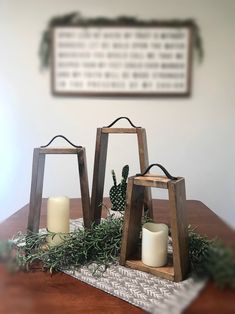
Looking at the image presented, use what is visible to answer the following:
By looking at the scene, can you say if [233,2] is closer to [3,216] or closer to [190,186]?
[190,186]

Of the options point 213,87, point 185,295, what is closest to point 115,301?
point 185,295

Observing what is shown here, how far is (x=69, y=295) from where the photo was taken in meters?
0.43

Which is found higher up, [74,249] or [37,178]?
[37,178]

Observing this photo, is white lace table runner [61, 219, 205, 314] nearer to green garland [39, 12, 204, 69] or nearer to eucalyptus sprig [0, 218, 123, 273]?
eucalyptus sprig [0, 218, 123, 273]

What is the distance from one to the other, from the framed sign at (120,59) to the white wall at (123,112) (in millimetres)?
27

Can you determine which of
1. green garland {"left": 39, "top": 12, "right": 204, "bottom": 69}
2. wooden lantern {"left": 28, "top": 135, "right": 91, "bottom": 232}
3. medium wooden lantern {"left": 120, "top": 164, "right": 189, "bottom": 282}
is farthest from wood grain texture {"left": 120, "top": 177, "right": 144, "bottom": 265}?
green garland {"left": 39, "top": 12, "right": 204, "bottom": 69}

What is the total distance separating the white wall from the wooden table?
91 millimetres

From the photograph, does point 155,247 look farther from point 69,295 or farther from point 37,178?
point 37,178

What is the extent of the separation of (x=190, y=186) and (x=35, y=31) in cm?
43

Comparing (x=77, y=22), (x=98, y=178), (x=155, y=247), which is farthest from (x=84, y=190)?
(x=77, y=22)

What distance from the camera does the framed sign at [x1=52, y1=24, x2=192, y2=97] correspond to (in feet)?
1.71

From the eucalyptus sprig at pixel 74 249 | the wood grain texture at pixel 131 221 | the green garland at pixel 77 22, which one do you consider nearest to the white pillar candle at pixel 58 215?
the eucalyptus sprig at pixel 74 249

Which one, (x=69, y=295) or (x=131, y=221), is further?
(x=131, y=221)

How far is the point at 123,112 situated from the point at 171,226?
0.39 m
